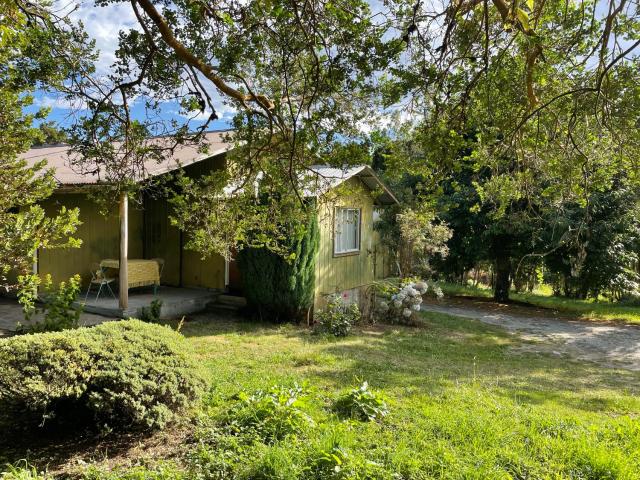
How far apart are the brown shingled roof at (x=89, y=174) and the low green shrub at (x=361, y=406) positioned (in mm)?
3668

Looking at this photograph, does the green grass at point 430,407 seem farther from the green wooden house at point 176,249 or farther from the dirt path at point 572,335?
the green wooden house at point 176,249

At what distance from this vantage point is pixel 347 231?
42.9ft

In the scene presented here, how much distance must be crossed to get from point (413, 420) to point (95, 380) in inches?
125

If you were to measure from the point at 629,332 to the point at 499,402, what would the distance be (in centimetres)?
954

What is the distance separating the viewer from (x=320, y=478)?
11.2 feet

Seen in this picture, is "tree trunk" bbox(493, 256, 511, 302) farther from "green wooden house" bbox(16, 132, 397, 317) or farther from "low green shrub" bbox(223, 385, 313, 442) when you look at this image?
"low green shrub" bbox(223, 385, 313, 442)

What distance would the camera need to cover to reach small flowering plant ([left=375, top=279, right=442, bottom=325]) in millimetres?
11961

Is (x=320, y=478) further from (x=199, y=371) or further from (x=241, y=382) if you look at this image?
(x=241, y=382)

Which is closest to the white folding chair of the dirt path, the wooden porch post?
the wooden porch post

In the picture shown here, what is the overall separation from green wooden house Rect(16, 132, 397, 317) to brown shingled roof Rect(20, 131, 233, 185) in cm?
4

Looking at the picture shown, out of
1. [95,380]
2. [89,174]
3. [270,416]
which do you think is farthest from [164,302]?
[270,416]

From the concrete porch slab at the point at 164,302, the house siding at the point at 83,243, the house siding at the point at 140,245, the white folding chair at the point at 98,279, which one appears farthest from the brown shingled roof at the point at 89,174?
the concrete porch slab at the point at 164,302

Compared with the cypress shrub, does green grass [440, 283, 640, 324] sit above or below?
below

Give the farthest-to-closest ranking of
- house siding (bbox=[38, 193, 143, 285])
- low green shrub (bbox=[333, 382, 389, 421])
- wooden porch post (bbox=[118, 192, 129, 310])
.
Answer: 1. house siding (bbox=[38, 193, 143, 285])
2. wooden porch post (bbox=[118, 192, 129, 310])
3. low green shrub (bbox=[333, 382, 389, 421])
